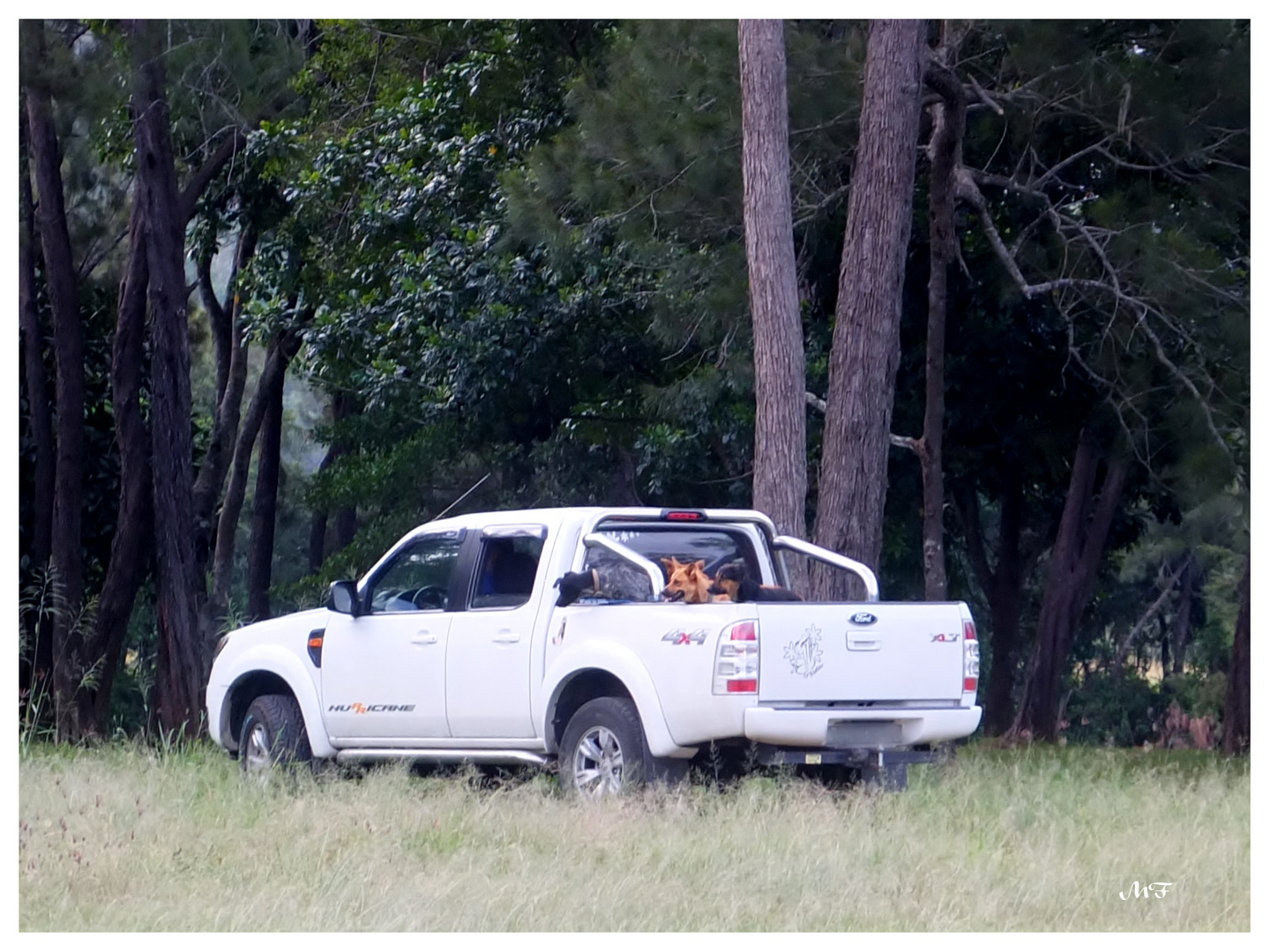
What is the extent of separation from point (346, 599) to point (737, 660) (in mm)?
2964

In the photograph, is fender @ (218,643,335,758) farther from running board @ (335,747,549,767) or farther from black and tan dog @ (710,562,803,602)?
black and tan dog @ (710,562,803,602)

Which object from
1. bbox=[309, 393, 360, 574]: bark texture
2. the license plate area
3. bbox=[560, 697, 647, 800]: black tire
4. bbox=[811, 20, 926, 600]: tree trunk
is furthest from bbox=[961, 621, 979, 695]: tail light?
bbox=[309, 393, 360, 574]: bark texture

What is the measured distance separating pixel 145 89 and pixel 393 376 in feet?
15.3

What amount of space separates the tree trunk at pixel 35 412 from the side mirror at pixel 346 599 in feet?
39.7

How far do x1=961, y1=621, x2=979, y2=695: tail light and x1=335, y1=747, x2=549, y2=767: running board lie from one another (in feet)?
8.03

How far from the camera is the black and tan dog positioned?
30.7 ft

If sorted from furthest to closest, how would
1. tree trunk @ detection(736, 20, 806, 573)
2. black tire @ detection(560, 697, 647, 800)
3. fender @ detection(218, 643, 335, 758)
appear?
tree trunk @ detection(736, 20, 806, 573), fender @ detection(218, 643, 335, 758), black tire @ detection(560, 697, 647, 800)

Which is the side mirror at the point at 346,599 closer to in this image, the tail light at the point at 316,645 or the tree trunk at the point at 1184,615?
the tail light at the point at 316,645

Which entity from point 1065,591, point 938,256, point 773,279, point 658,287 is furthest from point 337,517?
point 773,279

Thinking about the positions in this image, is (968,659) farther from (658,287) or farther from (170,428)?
(170,428)

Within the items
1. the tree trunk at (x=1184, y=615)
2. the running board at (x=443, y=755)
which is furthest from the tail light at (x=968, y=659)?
the tree trunk at (x=1184, y=615)

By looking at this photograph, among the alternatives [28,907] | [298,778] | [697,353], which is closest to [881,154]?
[697,353]

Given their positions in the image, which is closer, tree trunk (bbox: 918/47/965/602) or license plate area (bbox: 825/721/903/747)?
license plate area (bbox: 825/721/903/747)

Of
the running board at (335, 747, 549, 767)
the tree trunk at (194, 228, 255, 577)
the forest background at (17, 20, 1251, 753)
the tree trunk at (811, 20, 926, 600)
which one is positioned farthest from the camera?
the tree trunk at (194, 228, 255, 577)
